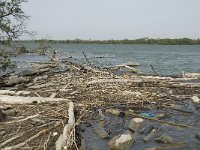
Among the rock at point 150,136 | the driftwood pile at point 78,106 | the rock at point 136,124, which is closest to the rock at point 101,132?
the driftwood pile at point 78,106

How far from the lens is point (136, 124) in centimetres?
975

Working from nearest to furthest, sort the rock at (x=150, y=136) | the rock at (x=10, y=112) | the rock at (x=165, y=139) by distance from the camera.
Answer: the rock at (x=165, y=139) < the rock at (x=150, y=136) < the rock at (x=10, y=112)

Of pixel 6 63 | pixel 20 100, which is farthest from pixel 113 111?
pixel 6 63

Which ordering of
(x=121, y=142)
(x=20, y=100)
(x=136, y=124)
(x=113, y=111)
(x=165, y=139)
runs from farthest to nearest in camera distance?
1. (x=113, y=111)
2. (x=20, y=100)
3. (x=136, y=124)
4. (x=165, y=139)
5. (x=121, y=142)

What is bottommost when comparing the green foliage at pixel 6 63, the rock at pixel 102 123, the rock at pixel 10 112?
the rock at pixel 102 123

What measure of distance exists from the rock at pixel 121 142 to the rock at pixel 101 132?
0.47 meters

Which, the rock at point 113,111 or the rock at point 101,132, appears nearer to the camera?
the rock at point 101,132

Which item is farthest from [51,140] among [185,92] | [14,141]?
[185,92]

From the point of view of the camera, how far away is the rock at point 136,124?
9.62m

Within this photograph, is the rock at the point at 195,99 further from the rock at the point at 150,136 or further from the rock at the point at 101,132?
the rock at the point at 101,132

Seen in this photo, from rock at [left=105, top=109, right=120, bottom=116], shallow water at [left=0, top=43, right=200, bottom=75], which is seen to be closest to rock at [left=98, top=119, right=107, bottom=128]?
rock at [left=105, top=109, right=120, bottom=116]

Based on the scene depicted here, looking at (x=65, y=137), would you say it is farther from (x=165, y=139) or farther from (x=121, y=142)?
(x=165, y=139)

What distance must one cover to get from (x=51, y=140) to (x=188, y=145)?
343 centimetres

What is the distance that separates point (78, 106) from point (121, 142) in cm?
285
